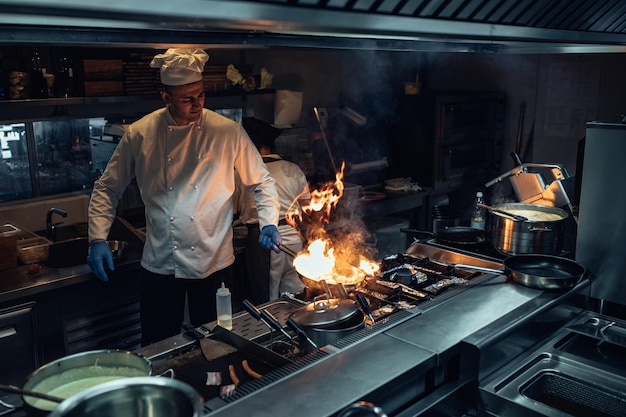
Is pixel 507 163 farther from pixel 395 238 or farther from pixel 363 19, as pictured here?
pixel 363 19

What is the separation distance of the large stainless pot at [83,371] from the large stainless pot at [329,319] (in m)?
0.66

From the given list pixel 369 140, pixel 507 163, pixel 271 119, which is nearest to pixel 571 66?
pixel 507 163

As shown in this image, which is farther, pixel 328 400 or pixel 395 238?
pixel 395 238

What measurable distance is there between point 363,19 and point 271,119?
4.73m

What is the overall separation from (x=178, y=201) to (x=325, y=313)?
1.57m

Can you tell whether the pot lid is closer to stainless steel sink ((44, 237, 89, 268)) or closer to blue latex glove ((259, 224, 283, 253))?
blue latex glove ((259, 224, 283, 253))

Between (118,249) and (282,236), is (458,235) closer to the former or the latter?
(282,236)

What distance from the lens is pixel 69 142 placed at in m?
4.60

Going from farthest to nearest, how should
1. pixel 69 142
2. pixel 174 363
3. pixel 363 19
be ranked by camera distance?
pixel 69 142 < pixel 174 363 < pixel 363 19

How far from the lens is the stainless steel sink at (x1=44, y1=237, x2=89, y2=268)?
3773 mm

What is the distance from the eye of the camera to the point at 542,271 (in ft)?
9.05

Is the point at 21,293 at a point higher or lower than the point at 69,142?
lower

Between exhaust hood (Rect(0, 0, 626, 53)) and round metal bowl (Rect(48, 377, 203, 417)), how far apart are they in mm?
783

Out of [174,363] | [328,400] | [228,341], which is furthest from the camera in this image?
[228,341]
